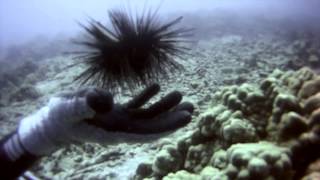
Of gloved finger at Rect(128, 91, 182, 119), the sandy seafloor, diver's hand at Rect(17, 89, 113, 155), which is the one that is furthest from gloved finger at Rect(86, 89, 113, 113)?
the sandy seafloor

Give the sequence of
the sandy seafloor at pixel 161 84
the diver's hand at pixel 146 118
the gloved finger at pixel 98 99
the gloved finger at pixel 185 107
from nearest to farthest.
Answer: the gloved finger at pixel 98 99 → the diver's hand at pixel 146 118 → the gloved finger at pixel 185 107 → the sandy seafloor at pixel 161 84

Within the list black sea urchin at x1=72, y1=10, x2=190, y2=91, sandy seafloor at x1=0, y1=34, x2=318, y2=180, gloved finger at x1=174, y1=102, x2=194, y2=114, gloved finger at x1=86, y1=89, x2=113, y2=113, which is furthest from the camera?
sandy seafloor at x1=0, y1=34, x2=318, y2=180

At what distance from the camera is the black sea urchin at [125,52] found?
11.1ft

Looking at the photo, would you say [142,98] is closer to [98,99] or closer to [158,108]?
[158,108]

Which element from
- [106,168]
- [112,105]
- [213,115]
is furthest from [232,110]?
[106,168]

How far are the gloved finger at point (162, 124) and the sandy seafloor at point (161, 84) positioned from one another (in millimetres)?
197

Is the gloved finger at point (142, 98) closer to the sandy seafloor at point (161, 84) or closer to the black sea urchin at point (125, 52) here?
the sandy seafloor at point (161, 84)

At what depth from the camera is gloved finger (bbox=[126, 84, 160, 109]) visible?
2825 mm

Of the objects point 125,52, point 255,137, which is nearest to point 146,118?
point 125,52

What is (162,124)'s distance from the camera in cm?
267

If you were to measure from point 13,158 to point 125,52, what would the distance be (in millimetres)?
1275

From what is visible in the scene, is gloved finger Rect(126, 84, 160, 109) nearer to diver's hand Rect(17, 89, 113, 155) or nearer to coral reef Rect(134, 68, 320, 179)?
diver's hand Rect(17, 89, 113, 155)

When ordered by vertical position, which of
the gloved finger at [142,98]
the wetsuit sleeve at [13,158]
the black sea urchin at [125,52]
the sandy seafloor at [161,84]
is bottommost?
the sandy seafloor at [161,84]

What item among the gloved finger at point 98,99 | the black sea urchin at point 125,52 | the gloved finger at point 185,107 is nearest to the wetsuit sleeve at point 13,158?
the gloved finger at point 98,99
